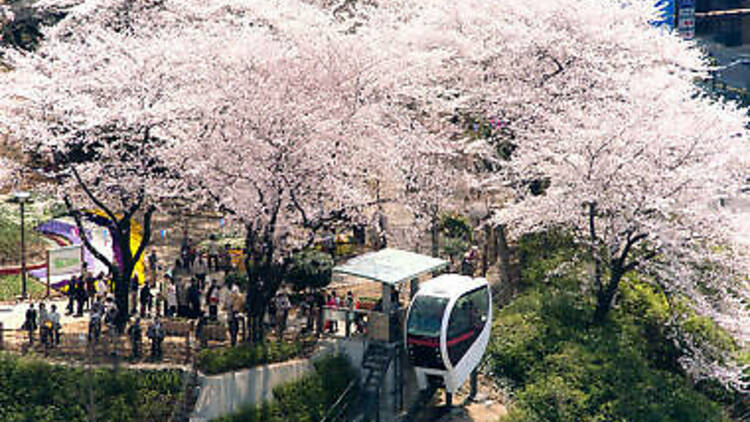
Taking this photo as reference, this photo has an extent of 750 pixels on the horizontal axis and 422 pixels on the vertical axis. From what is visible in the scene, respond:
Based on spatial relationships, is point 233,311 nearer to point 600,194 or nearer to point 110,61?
point 110,61

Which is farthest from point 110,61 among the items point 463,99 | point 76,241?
point 463,99

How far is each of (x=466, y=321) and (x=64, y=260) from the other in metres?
12.7

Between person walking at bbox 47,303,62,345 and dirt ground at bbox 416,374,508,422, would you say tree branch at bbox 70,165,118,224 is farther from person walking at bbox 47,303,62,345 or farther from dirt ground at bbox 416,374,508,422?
→ dirt ground at bbox 416,374,508,422

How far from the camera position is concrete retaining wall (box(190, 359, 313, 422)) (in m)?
23.3

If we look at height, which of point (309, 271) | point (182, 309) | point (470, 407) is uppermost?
point (309, 271)

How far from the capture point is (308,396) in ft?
79.8

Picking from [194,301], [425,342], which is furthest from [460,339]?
[194,301]

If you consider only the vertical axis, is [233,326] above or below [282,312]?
below

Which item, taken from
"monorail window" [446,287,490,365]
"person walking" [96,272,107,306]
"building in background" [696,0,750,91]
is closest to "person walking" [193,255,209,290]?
"person walking" [96,272,107,306]

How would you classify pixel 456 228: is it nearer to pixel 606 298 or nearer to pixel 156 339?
pixel 606 298

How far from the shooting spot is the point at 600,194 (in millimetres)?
28281

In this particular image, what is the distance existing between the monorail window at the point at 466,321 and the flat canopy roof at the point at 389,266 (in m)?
1.61

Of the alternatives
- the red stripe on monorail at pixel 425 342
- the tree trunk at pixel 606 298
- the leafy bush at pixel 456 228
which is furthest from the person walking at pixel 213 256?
the tree trunk at pixel 606 298

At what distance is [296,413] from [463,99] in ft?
48.7
